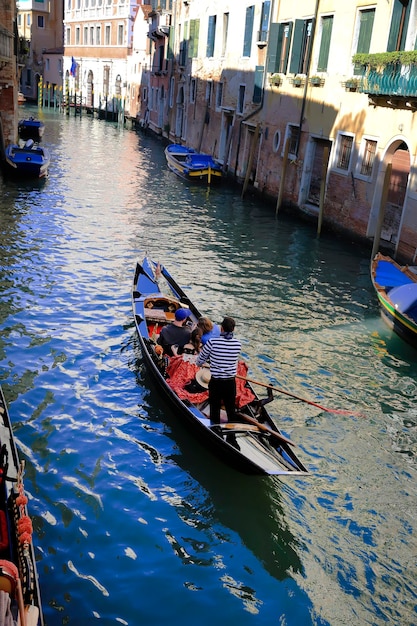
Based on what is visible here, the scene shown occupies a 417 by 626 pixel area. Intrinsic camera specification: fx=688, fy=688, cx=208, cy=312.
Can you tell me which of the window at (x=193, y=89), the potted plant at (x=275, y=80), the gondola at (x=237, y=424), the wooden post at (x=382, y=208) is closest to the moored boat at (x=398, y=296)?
the wooden post at (x=382, y=208)

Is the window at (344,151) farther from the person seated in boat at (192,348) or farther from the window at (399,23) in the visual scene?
the person seated in boat at (192,348)

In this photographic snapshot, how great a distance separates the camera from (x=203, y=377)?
615 cm

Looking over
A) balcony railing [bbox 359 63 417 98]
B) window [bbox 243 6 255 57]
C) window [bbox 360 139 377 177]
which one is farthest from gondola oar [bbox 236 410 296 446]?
window [bbox 243 6 255 57]

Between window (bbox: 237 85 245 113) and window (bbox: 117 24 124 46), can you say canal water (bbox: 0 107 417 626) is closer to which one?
window (bbox: 237 85 245 113)

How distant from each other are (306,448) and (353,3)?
1030cm

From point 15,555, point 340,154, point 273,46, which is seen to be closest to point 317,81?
point 340,154

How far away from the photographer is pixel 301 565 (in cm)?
450

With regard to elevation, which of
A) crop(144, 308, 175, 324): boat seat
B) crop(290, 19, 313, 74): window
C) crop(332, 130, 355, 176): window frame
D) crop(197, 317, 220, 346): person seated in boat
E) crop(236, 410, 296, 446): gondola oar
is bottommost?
crop(144, 308, 175, 324): boat seat

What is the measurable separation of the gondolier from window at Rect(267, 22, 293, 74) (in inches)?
503

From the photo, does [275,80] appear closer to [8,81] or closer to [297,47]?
[297,47]

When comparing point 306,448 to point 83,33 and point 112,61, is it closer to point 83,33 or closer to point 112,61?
point 112,61

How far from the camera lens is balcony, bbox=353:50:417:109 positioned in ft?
34.7

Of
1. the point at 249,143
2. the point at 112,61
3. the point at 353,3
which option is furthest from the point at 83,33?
the point at 353,3

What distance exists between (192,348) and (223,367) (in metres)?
1.45
